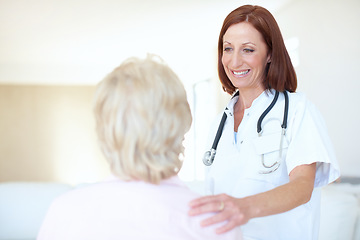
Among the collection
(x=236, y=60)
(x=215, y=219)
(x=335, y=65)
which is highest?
(x=236, y=60)

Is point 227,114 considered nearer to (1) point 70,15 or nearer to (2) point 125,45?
(1) point 70,15

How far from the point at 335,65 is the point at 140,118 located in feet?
11.1

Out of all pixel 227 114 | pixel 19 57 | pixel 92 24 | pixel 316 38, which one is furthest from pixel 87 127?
pixel 227 114

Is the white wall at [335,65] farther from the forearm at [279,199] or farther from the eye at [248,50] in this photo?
the forearm at [279,199]

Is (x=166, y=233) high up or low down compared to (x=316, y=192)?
up

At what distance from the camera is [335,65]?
378 cm

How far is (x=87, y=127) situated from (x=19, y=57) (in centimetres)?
287

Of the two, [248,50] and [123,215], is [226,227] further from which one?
[248,50]

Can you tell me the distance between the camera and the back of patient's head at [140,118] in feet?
2.66

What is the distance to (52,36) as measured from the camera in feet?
21.0

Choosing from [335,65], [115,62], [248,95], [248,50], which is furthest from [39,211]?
[115,62]

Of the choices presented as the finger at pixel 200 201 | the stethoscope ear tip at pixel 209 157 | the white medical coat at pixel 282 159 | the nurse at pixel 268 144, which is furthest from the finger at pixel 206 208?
the stethoscope ear tip at pixel 209 157

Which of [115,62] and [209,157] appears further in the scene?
[115,62]

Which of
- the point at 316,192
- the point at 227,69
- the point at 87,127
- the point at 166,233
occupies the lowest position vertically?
the point at 87,127
